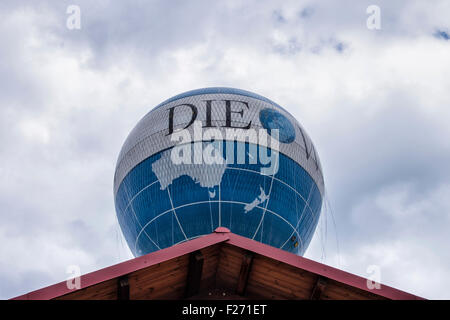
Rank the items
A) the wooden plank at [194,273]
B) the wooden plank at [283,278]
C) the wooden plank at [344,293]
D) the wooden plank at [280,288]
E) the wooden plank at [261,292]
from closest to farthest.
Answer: the wooden plank at [344,293], the wooden plank at [194,273], the wooden plank at [283,278], the wooden plank at [280,288], the wooden plank at [261,292]

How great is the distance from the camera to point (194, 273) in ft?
25.0

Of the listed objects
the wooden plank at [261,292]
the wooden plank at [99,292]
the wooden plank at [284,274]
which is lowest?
A: the wooden plank at [99,292]

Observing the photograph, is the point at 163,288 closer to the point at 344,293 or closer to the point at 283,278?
the point at 283,278

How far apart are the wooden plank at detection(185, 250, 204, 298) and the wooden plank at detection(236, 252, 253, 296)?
2.10 ft

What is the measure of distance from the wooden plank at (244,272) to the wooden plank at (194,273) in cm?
64

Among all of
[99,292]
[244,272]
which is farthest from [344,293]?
[99,292]

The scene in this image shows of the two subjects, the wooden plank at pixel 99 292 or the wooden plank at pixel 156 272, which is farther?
the wooden plank at pixel 156 272

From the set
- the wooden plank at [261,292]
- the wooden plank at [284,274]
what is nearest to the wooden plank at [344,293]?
the wooden plank at [284,274]

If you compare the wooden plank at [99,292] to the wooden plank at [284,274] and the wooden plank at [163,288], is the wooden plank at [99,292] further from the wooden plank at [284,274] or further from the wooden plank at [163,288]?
the wooden plank at [284,274]

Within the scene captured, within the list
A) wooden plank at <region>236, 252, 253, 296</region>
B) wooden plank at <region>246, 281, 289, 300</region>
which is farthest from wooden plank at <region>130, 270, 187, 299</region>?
wooden plank at <region>246, 281, 289, 300</region>

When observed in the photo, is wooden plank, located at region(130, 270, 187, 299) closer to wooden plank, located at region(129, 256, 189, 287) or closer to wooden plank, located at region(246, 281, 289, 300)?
wooden plank, located at region(129, 256, 189, 287)

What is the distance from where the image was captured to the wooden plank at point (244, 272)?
737cm
